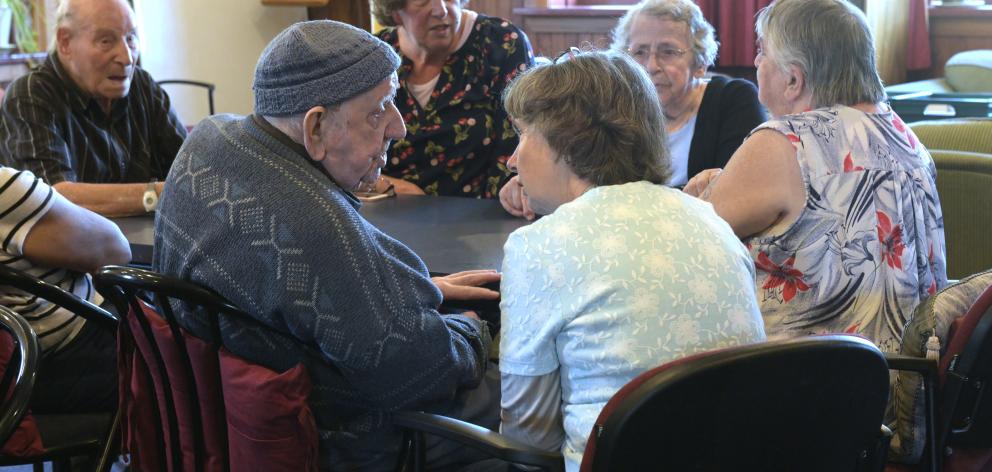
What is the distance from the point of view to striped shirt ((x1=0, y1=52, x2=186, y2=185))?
2.54 m

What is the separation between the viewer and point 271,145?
5.11ft

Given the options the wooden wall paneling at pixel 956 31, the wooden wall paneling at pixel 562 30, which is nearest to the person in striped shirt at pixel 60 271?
the wooden wall paneling at pixel 562 30

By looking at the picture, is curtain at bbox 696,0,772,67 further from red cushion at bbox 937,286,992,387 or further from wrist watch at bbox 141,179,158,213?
red cushion at bbox 937,286,992,387

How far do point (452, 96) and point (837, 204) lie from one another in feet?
4.24

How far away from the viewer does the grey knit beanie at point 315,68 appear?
1548 millimetres

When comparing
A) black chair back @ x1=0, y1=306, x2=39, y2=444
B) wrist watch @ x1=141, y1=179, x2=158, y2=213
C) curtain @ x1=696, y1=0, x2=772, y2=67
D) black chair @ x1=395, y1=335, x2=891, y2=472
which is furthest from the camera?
curtain @ x1=696, y1=0, x2=772, y2=67

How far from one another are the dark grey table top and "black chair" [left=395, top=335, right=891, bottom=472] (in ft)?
2.24

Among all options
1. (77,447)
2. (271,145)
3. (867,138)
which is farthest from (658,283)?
(77,447)

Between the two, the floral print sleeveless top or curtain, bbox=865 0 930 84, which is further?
curtain, bbox=865 0 930 84

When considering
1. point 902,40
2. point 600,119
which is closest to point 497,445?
point 600,119

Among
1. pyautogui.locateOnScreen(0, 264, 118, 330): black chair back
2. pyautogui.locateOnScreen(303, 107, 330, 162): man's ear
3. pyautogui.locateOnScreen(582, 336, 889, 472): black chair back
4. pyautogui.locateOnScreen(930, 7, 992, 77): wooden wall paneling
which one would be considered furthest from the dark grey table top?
pyautogui.locateOnScreen(930, 7, 992, 77): wooden wall paneling

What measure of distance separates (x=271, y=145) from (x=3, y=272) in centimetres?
59

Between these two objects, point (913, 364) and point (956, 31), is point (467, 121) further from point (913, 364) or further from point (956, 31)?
point (956, 31)

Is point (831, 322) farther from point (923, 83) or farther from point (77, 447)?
point (923, 83)
